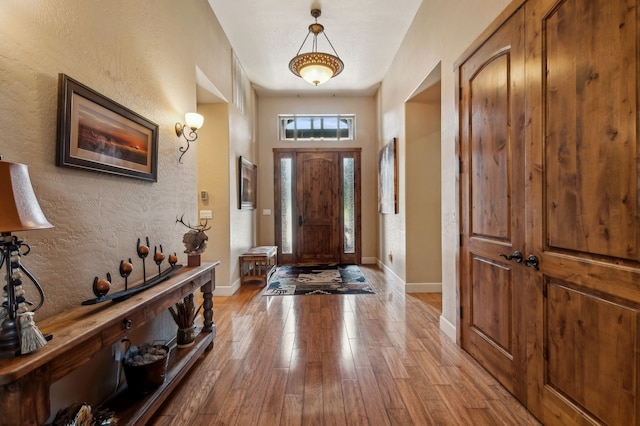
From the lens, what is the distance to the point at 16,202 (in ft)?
3.06

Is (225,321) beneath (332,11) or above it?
beneath

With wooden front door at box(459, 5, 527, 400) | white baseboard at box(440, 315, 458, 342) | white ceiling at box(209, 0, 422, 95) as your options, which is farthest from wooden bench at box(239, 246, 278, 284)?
white ceiling at box(209, 0, 422, 95)

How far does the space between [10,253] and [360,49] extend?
4.67 m

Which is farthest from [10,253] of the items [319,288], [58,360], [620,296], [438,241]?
[438,241]

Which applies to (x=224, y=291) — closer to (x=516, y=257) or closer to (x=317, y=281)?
(x=317, y=281)

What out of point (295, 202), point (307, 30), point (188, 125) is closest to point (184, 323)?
point (188, 125)

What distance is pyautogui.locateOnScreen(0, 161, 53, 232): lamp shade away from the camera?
0.90 meters

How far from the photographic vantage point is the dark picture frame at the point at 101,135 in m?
1.47

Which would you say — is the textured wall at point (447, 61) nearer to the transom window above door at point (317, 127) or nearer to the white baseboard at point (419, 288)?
the white baseboard at point (419, 288)

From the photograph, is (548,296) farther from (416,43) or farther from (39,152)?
(416,43)

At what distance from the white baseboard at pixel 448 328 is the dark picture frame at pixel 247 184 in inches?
131

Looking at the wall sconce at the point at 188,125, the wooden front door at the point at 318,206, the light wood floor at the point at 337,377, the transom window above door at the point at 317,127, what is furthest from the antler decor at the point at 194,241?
the transom window above door at the point at 317,127

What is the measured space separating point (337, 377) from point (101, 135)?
222cm

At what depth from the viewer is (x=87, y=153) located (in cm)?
161
